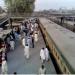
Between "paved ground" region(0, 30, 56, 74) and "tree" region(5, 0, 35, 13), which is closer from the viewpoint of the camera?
"paved ground" region(0, 30, 56, 74)

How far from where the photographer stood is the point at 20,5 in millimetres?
51094

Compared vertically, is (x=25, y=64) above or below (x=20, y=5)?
below

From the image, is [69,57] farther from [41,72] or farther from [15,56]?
[15,56]

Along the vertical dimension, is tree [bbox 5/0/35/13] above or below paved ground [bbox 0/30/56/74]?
above

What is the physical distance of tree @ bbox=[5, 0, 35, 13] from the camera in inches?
1961

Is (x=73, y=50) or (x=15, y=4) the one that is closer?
(x=73, y=50)

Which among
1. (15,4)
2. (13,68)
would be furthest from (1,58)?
(15,4)

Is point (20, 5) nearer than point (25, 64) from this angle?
No

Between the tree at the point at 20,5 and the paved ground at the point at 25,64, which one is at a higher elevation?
the tree at the point at 20,5

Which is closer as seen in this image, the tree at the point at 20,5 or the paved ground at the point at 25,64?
the paved ground at the point at 25,64

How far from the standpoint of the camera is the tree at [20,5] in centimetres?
4981

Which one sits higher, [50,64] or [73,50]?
[73,50]

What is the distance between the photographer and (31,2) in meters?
51.6

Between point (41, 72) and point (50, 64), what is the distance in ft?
6.61
